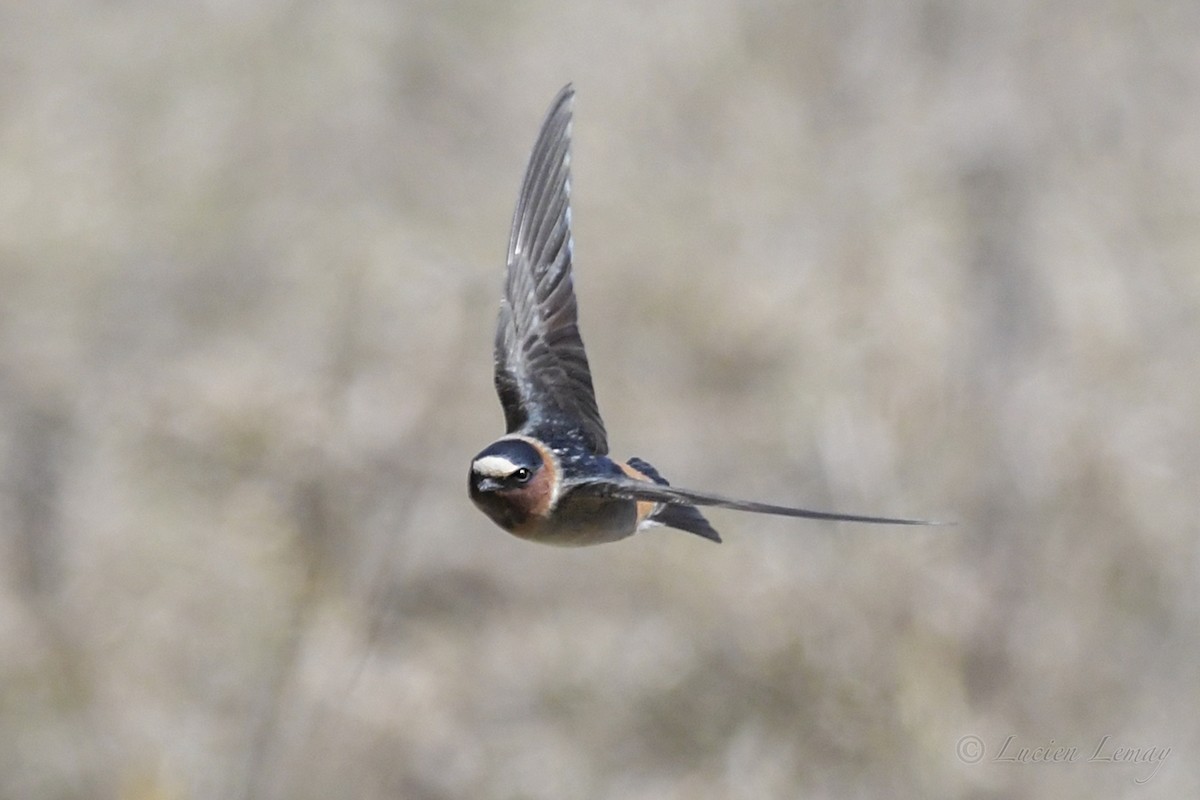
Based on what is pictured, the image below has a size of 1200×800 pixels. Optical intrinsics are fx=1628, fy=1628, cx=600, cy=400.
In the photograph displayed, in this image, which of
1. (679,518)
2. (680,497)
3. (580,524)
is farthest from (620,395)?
(680,497)

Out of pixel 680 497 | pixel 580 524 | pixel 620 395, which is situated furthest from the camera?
pixel 620 395

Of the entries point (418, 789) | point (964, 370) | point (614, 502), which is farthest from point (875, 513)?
point (614, 502)

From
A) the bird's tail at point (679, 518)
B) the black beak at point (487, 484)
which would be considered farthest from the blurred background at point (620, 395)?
the black beak at point (487, 484)

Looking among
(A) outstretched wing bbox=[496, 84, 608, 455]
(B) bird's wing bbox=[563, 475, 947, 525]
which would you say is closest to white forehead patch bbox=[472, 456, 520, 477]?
(B) bird's wing bbox=[563, 475, 947, 525]

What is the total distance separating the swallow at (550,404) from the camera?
12.7 ft

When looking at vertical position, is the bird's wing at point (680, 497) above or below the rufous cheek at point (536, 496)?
below

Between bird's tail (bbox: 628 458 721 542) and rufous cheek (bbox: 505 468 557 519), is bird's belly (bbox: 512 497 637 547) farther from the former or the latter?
bird's tail (bbox: 628 458 721 542)

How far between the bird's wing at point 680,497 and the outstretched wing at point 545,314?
0.50m

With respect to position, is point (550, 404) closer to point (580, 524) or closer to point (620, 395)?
point (580, 524)

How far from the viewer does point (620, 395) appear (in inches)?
400

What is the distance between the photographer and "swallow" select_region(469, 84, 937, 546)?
3857 mm

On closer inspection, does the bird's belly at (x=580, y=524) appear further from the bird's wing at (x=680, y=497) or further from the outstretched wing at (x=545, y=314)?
the outstretched wing at (x=545, y=314)

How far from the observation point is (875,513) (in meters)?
8.38

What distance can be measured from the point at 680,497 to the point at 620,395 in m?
6.88
